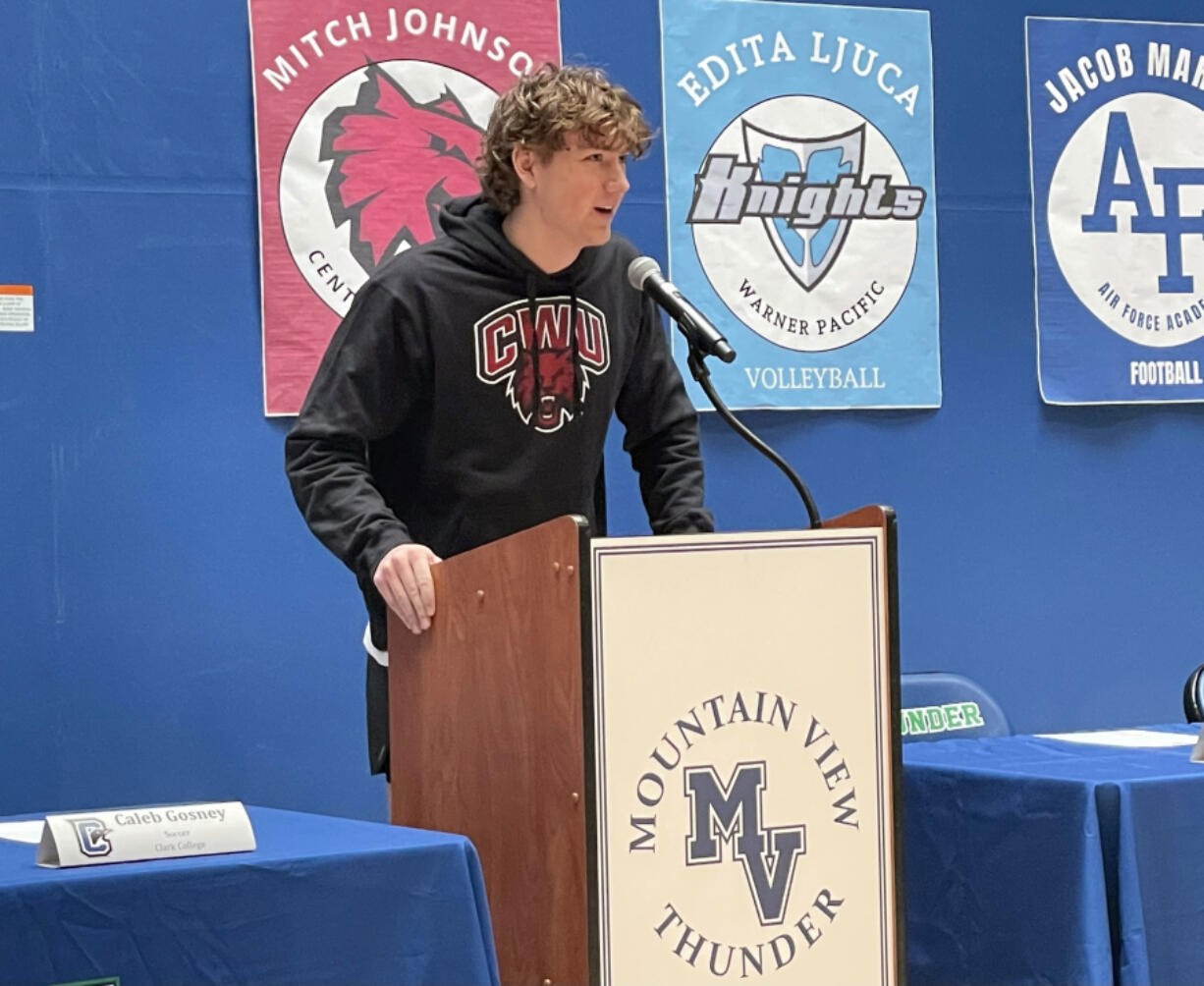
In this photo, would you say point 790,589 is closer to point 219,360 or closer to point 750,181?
point 219,360

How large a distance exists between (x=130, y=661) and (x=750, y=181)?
5.80 ft

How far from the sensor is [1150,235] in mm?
4609

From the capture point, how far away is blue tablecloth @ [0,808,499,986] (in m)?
1.66

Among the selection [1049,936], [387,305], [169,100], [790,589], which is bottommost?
[1049,936]

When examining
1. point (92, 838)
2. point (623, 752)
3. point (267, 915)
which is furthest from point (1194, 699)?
point (92, 838)

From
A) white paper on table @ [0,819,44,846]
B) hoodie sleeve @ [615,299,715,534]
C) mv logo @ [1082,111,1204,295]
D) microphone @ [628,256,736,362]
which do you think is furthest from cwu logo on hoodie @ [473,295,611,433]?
mv logo @ [1082,111,1204,295]

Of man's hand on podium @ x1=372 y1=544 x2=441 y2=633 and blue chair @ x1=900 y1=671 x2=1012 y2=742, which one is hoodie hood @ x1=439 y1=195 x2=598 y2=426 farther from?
blue chair @ x1=900 y1=671 x2=1012 y2=742

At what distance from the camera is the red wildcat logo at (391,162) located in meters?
3.90

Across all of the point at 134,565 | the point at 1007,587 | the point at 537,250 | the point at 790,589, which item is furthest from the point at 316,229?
the point at 790,589

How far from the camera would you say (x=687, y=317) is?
2014 mm

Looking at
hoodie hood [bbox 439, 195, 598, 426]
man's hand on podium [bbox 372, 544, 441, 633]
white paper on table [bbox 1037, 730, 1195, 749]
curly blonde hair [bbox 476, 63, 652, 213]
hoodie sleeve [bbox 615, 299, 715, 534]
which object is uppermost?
curly blonde hair [bbox 476, 63, 652, 213]

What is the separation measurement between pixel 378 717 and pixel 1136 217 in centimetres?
289

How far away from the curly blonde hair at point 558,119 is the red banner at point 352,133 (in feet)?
4.90

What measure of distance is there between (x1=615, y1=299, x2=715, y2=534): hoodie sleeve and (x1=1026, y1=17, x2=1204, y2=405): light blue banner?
215cm
